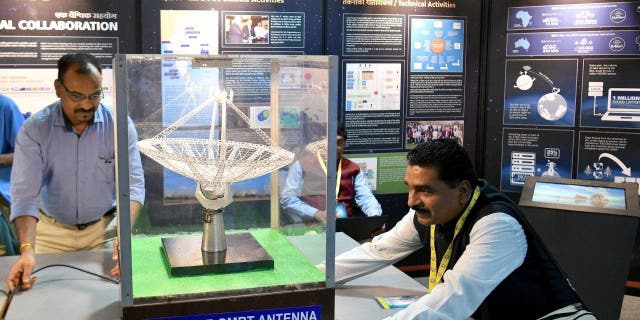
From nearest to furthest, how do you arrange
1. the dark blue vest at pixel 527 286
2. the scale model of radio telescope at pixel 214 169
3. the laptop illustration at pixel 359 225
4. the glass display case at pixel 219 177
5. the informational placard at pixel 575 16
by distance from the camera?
the glass display case at pixel 219 177, the scale model of radio telescope at pixel 214 169, the dark blue vest at pixel 527 286, the laptop illustration at pixel 359 225, the informational placard at pixel 575 16

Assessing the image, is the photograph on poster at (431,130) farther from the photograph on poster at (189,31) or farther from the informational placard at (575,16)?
the photograph on poster at (189,31)

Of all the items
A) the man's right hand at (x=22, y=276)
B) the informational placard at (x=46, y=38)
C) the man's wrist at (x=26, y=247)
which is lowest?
the man's right hand at (x=22, y=276)

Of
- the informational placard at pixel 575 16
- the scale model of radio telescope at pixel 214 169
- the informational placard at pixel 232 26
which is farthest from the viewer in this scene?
the informational placard at pixel 575 16

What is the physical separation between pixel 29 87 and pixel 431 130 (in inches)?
113

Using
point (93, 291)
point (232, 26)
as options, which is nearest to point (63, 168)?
point (93, 291)

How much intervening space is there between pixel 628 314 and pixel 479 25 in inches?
91.8

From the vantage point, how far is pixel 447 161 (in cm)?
225

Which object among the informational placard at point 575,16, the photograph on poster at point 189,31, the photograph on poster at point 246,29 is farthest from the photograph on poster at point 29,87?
the informational placard at point 575,16

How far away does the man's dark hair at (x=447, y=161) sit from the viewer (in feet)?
7.39

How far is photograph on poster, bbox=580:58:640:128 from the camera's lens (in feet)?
15.8

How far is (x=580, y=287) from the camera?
3988 mm

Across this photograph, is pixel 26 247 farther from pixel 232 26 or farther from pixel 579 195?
pixel 579 195

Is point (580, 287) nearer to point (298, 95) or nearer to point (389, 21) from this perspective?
point (389, 21)

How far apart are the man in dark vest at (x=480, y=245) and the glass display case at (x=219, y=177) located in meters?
0.43
